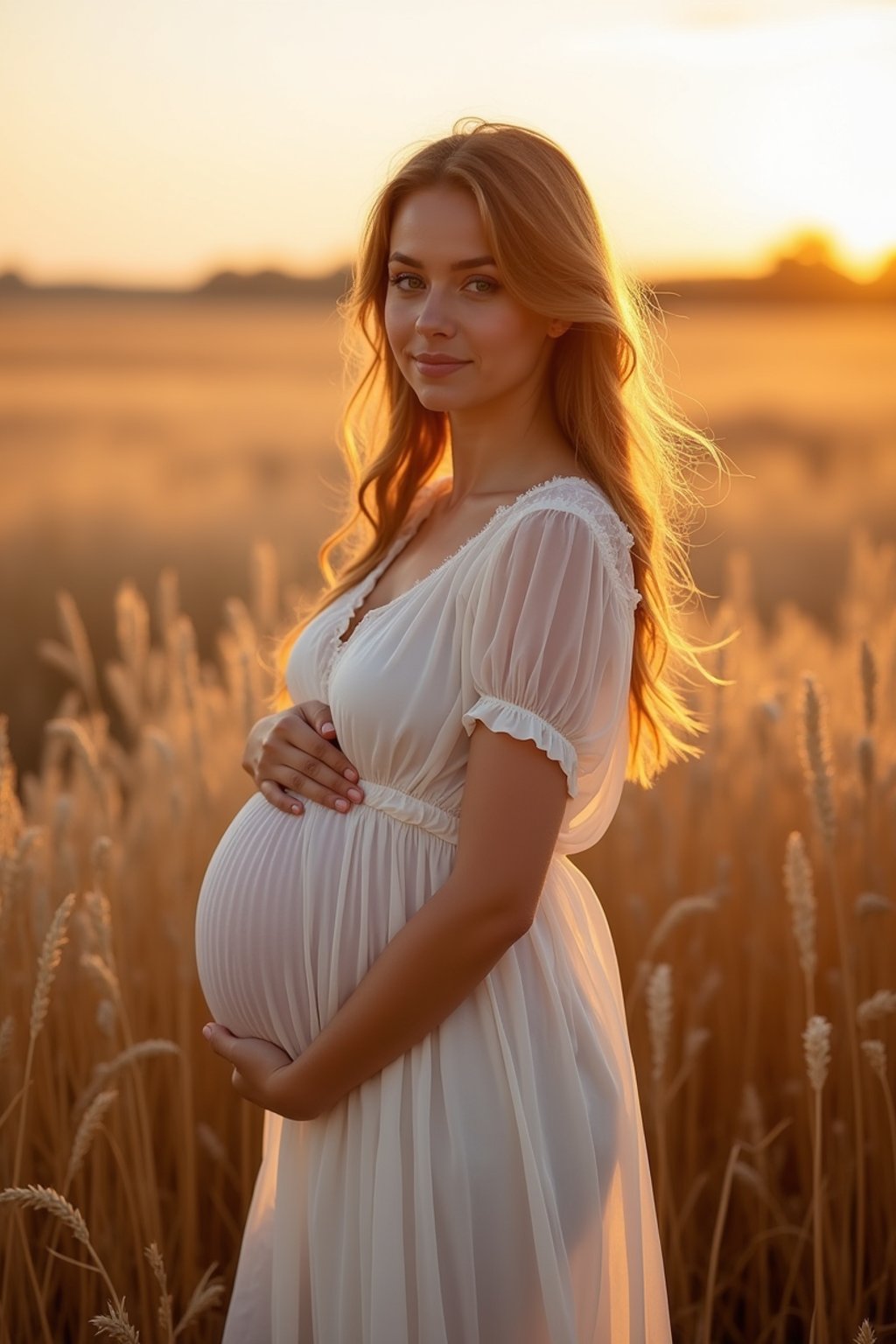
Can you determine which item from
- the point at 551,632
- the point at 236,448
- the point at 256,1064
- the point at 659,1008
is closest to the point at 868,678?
the point at 659,1008

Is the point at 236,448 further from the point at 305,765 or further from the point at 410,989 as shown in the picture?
the point at 410,989

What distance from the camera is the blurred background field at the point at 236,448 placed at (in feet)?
30.1

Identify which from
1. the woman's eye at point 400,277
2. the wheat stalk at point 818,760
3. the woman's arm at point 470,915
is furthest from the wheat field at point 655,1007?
the woman's eye at point 400,277

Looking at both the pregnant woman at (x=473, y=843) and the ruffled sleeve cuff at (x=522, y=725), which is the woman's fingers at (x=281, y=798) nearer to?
the pregnant woman at (x=473, y=843)

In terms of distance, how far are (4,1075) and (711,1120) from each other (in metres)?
1.47

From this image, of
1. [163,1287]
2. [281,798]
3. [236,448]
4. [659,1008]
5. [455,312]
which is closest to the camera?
[163,1287]

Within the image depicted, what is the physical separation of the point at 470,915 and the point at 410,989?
12 centimetres

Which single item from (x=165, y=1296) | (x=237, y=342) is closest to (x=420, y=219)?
(x=165, y=1296)

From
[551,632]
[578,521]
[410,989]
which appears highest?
[578,521]

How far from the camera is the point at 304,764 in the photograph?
1826mm

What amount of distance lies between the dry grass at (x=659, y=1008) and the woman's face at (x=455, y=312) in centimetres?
62

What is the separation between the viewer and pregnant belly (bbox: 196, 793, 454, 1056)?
1724 mm

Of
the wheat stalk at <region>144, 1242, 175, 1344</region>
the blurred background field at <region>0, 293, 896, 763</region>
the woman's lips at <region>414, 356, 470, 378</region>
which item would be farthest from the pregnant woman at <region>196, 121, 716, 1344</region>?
the blurred background field at <region>0, 293, 896, 763</region>

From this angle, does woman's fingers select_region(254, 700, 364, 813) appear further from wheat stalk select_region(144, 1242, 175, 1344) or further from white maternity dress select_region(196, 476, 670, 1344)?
wheat stalk select_region(144, 1242, 175, 1344)
